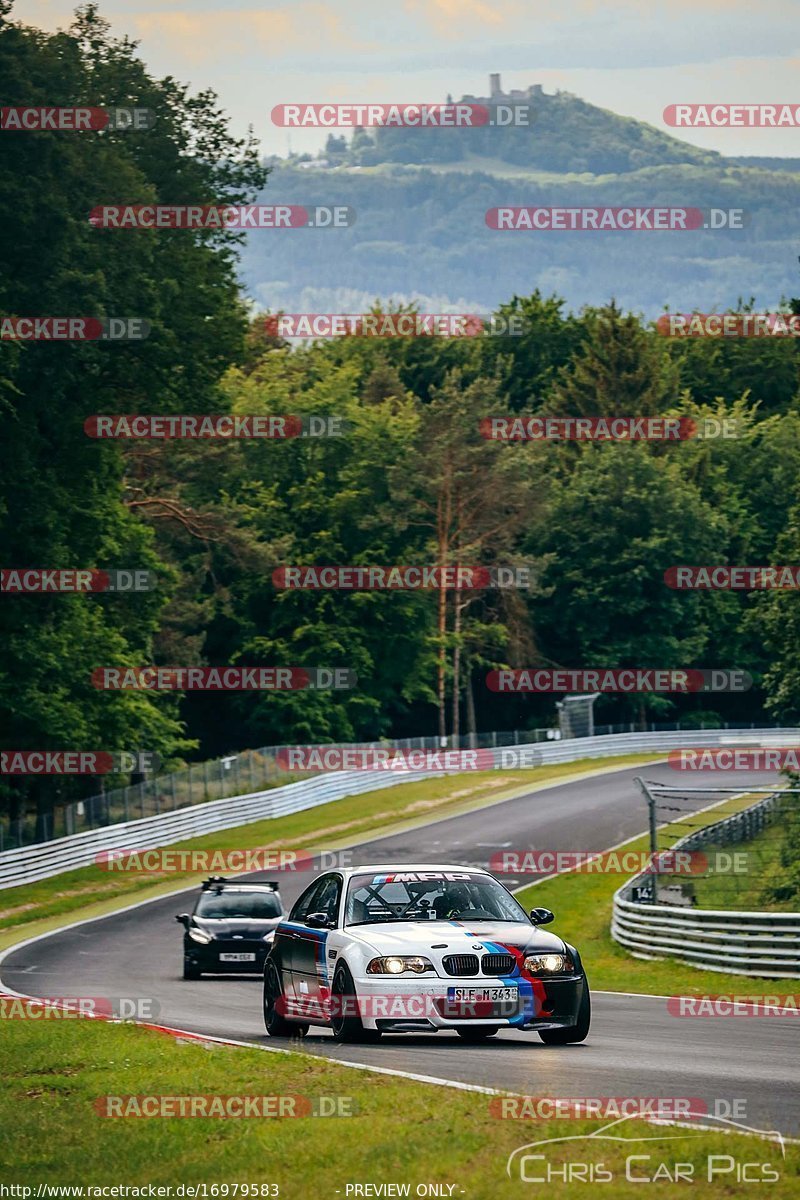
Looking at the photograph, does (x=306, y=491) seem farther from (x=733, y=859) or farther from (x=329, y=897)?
(x=329, y=897)

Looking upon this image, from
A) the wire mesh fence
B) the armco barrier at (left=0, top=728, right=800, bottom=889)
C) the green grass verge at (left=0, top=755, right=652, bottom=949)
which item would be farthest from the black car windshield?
the armco barrier at (left=0, top=728, right=800, bottom=889)

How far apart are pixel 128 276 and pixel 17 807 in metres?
17.0

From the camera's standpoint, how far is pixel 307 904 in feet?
52.4

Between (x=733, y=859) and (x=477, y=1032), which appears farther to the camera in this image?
(x=733, y=859)

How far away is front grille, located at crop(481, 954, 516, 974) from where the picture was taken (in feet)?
44.8

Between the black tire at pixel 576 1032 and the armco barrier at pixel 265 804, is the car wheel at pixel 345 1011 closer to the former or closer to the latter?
the black tire at pixel 576 1032

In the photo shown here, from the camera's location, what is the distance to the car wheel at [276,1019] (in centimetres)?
1548

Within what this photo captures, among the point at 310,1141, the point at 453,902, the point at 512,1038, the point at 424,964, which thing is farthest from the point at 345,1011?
the point at 310,1141

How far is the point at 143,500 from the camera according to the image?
192 ft

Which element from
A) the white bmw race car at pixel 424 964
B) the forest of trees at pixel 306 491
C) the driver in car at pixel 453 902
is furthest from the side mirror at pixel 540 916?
the forest of trees at pixel 306 491

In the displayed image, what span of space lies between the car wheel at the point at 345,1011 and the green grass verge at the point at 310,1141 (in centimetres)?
148

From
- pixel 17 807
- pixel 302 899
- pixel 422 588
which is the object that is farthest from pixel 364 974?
pixel 422 588

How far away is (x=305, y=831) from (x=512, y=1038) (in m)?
36.9

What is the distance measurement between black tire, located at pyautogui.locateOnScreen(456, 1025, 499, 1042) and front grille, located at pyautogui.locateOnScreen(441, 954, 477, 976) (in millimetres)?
443
